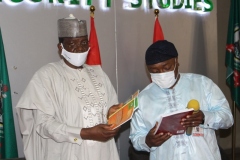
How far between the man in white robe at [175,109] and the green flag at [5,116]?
5.29 ft

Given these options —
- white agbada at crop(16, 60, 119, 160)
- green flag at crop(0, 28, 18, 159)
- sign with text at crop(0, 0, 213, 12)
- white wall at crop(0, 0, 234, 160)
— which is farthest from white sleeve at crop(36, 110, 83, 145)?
sign with text at crop(0, 0, 213, 12)

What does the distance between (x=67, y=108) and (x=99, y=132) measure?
1.06 ft

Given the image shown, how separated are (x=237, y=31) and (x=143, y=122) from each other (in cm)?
281

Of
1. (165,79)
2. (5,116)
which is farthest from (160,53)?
(5,116)

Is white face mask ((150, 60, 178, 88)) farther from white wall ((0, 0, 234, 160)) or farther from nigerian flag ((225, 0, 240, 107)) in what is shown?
nigerian flag ((225, 0, 240, 107))

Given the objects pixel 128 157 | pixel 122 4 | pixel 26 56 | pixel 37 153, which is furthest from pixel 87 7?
pixel 37 153

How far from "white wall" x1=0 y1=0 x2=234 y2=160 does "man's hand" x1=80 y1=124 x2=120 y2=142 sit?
1.68 meters

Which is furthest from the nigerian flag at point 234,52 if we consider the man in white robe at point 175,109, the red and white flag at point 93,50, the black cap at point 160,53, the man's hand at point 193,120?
the man's hand at point 193,120

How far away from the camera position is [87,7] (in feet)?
14.4

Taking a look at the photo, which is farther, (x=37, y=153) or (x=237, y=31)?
(x=237, y=31)

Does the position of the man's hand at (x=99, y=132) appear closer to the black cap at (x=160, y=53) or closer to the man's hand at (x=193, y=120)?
the man's hand at (x=193, y=120)

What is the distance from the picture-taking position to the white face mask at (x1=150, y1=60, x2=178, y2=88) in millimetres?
2705

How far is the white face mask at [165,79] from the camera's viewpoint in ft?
8.87

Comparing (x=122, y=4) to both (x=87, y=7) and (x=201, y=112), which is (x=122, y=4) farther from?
(x=201, y=112)
